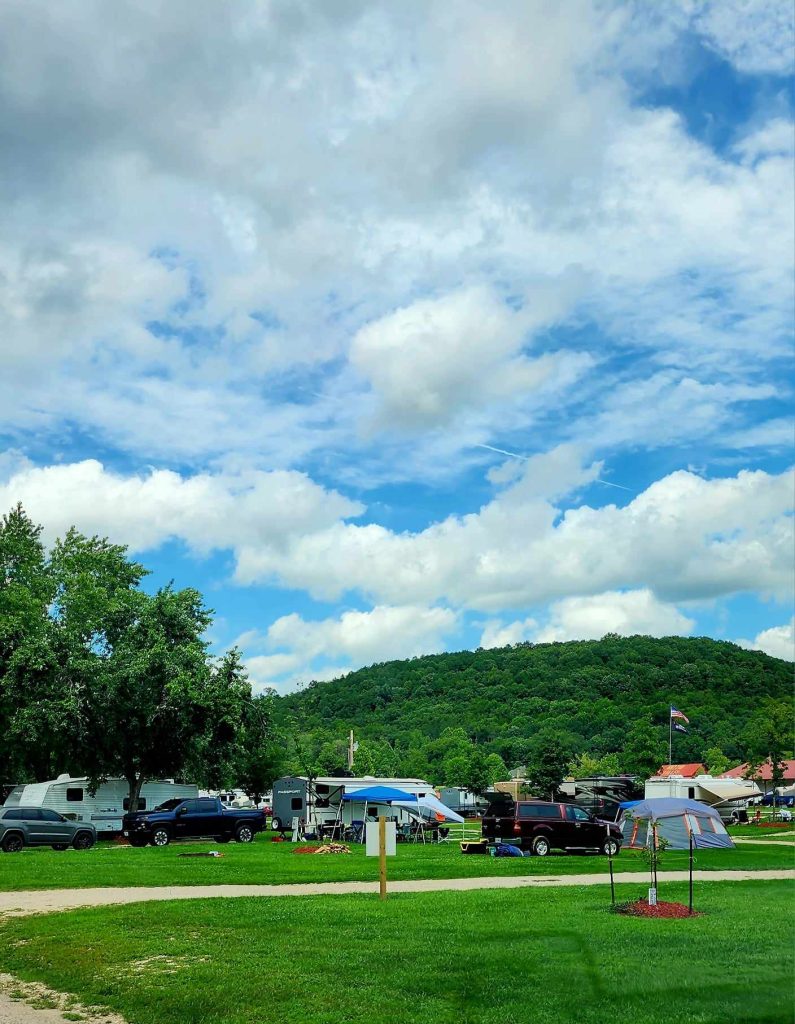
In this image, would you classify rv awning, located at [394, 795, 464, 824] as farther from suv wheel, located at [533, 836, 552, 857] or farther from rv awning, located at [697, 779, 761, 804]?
rv awning, located at [697, 779, 761, 804]

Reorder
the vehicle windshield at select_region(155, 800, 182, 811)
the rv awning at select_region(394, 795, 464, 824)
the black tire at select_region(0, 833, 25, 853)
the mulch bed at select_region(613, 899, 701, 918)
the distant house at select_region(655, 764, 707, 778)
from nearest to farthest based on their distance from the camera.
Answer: the mulch bed at select_region(613, 899, 701, 918) → the distant house at select_region(655, 764, 707, 778) → the black tire at select_region(0, 833, 25, 853) → the vehicle windshield at select_region(155, 800, 182, 811) → the rv awning at select_region(394, 795, 464, 824)

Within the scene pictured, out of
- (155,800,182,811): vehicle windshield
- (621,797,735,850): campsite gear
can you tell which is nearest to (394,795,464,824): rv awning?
(155,800,182,811): vehicle windshield

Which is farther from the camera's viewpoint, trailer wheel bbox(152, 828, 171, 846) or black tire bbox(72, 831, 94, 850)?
trailer wheel bbox(152, 828, 171, 846)

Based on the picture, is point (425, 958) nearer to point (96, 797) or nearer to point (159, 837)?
point (159, 837)

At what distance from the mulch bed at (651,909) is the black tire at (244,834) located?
93.2ft

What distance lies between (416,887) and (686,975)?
630 inches

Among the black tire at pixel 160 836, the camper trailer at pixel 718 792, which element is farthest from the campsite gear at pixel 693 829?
the black tire at pixel 160 836

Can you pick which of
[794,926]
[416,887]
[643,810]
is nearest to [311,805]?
[416,887]

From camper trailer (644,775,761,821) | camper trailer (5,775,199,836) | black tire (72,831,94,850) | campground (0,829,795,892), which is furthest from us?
camper trailer (5,775,199,836)

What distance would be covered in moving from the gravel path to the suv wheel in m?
8.52

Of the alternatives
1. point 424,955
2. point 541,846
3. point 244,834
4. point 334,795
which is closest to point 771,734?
point 424,955

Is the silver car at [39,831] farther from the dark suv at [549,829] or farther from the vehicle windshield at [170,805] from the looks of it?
the dark suv at [549,829]

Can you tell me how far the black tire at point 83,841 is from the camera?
35500 mm

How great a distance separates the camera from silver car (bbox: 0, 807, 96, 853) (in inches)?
1326
